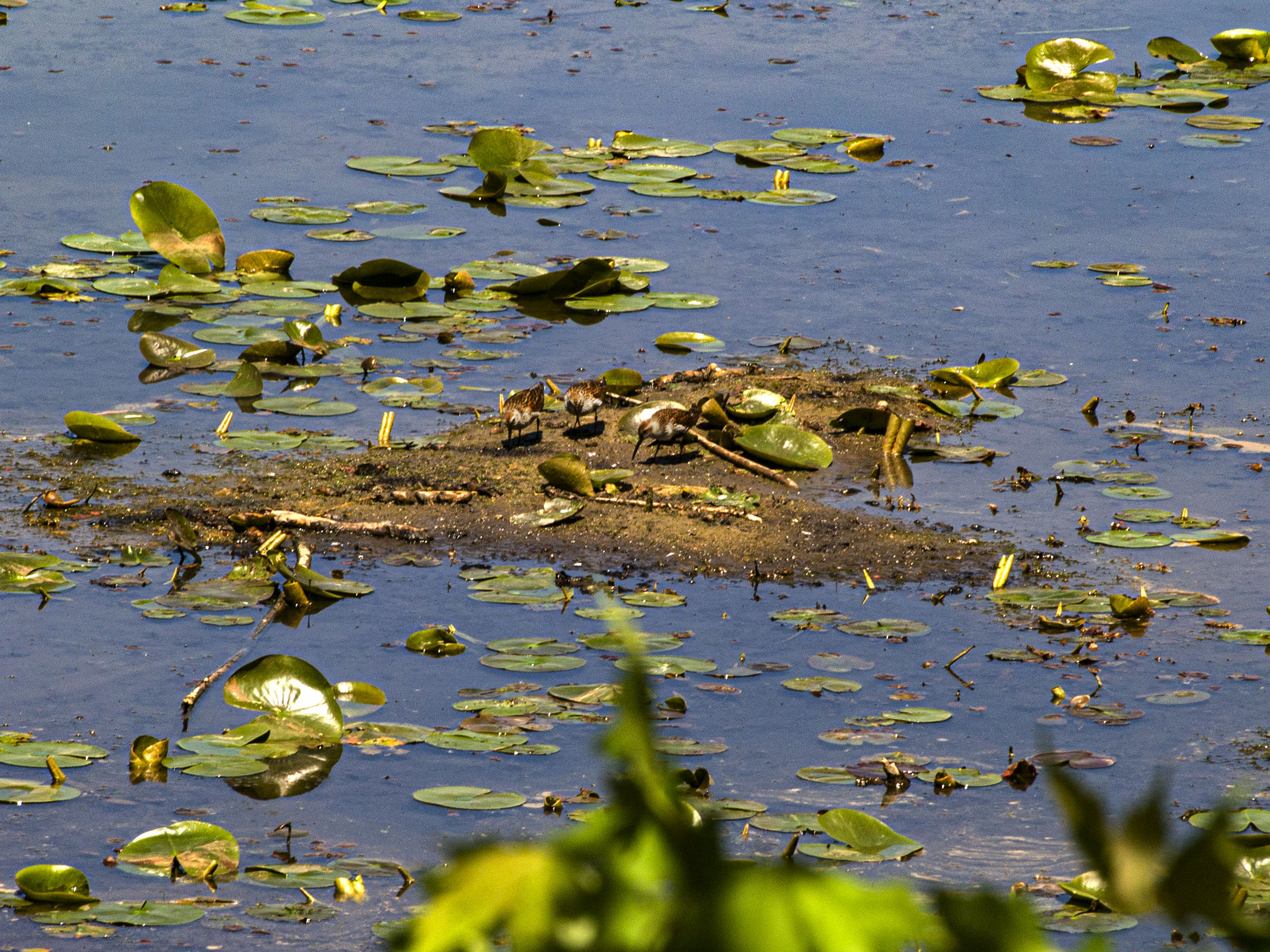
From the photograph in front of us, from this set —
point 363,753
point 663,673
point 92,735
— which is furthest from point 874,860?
point 92,735

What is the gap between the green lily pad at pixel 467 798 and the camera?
2795mm

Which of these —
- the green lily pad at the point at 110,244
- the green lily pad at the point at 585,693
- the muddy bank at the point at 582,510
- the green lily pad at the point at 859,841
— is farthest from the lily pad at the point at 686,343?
the green lily pad at the point at 859,841

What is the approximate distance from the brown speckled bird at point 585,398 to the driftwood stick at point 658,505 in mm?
406

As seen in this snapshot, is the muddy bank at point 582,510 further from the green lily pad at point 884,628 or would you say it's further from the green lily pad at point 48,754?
the green lily pad at point 48,754

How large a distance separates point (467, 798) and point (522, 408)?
1982 mm

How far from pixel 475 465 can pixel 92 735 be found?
1.71 meters

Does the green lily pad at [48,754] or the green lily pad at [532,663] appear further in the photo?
the green lily pad at [532,663]

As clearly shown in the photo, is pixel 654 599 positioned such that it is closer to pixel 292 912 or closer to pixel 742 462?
pixel 742 462

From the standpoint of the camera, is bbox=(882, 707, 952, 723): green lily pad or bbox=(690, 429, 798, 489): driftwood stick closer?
bbox=(882, 707, 952, 723): green lily pad

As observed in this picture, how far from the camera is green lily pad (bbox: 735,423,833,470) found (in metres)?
4.56

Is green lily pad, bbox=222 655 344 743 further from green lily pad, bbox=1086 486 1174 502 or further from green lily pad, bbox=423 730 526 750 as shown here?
green lily pad, bbox=1086 486 1174 502

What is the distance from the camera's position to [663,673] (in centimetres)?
337

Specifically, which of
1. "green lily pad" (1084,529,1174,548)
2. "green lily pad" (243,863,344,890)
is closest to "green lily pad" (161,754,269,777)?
"green lily pad" (243,863,344,890)

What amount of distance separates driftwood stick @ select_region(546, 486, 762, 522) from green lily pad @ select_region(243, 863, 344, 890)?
187 cm
